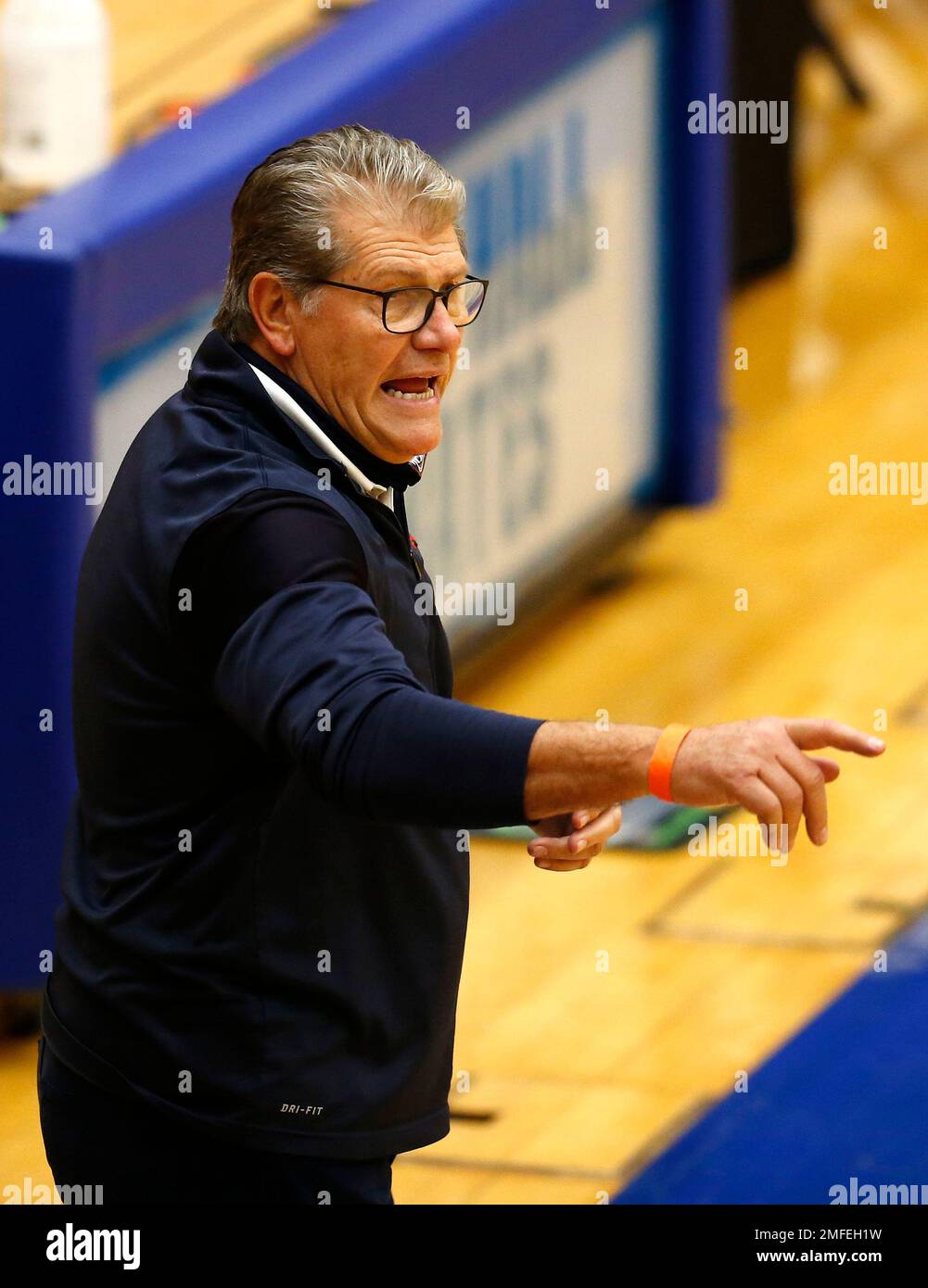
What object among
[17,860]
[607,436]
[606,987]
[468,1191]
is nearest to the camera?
[468,1191]

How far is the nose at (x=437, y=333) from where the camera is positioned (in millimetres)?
2051

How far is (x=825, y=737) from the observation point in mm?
1806

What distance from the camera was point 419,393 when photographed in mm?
2086

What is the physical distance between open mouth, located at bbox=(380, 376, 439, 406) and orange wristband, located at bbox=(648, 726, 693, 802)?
459 millimetres

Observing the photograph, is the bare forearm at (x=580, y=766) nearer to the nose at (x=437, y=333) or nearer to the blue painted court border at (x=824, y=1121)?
the nose at (x=437, y=333)

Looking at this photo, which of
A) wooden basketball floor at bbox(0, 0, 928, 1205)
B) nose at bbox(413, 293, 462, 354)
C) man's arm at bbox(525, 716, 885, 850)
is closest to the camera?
man's arm at bbox(525, 716, 885, 850)

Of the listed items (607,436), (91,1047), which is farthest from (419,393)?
(607,436)

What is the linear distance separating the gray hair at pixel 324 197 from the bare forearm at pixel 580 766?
19.1 inches

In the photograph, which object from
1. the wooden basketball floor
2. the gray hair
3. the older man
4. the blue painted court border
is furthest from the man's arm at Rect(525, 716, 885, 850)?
the wooden basketball floor

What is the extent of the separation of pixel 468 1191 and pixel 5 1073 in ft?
2.62

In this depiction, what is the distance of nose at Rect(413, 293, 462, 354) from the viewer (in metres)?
2.05

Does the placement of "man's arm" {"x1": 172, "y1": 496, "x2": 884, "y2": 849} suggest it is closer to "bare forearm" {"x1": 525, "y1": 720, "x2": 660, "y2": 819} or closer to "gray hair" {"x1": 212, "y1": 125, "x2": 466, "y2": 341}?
"bare forearm" {"x1": 525, "y1": 720, "x2": 660, "y2": 819}

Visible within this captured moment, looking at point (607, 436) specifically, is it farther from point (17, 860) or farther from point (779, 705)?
point (17, 860)

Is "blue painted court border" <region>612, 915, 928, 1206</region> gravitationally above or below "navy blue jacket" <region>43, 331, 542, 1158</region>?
below
